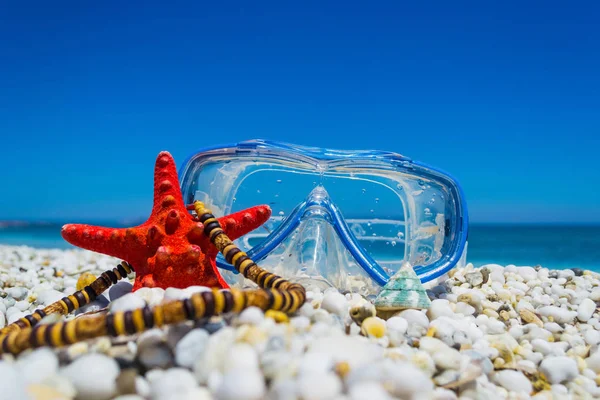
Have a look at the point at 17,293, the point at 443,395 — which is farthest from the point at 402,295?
the point at 17,293

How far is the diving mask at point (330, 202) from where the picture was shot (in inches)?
149

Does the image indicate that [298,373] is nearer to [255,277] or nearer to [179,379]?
[179,379]

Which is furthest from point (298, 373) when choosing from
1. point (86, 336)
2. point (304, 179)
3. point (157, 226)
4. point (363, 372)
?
point (304, 179)

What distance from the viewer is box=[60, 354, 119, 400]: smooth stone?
1.37 metres

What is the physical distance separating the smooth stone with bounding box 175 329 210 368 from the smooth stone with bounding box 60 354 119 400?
203 millimetres

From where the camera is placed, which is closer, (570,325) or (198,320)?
(198,320)

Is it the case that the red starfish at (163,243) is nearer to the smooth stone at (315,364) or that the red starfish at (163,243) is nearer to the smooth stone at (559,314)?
the smooth stone at (315,364)

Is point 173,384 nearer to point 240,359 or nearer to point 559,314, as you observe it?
point 240,359

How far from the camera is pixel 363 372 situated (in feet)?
4.39

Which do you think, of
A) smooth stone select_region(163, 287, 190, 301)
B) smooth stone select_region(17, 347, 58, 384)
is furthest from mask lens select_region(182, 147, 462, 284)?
smooth stone select_region(17, 347, 58, 384)

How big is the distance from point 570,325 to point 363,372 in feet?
7.66

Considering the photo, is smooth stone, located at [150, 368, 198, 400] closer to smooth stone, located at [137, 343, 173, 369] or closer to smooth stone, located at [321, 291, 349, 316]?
smooth stone, located at [137, 343, 173, 369]

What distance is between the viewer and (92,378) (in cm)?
137

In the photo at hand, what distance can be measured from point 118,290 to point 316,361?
1.93 m
